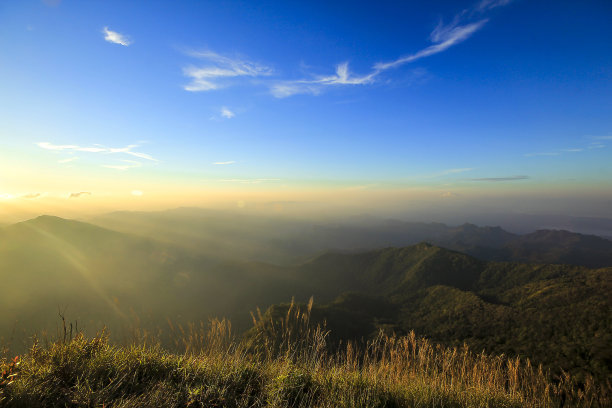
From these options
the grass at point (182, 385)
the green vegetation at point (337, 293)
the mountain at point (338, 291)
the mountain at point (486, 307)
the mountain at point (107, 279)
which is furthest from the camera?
the mountain at point (107, 279)

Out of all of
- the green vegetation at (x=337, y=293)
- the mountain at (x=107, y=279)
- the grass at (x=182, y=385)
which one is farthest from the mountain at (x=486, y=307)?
the mountain at (x=107, y=279)

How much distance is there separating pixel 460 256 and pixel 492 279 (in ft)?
81.7

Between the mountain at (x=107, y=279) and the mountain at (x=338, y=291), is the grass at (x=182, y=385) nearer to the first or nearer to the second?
the mountain at (x=338, y=291)

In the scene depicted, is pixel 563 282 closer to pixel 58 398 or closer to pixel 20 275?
pixel 58 398

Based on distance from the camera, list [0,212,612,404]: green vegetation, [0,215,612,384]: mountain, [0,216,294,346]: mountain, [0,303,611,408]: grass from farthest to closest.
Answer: [0,216,294,346]: mountain → [0,215,612,384]: mountain → [0,212,612,404]: green vegetation → [0,303,611,408]: grass

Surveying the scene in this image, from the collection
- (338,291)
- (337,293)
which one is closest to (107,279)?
(337,293)

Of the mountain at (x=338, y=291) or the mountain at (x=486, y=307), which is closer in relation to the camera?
the mountain at (x=486, y=307)

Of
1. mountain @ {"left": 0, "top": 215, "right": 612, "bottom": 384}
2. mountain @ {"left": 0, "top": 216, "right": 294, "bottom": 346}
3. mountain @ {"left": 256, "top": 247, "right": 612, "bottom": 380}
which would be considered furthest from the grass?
mountain @ {"left": 0, "top": 216, "right": 294, "bottom": 346}

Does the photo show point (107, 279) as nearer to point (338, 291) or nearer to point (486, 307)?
point (338, 291)

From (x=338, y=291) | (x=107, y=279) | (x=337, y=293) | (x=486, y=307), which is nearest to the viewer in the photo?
(x=486, y=307)

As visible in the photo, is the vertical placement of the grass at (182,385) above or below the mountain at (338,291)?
above

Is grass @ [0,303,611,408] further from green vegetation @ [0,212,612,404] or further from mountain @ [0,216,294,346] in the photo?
mountain @ [0,216,294,346]

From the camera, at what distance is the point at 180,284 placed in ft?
446

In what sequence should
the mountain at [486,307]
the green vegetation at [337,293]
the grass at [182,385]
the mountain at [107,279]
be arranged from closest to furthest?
the grass at [182,385], the mountain at [486,307], the green vegetation at [337,293], the mountain at [107,279]
